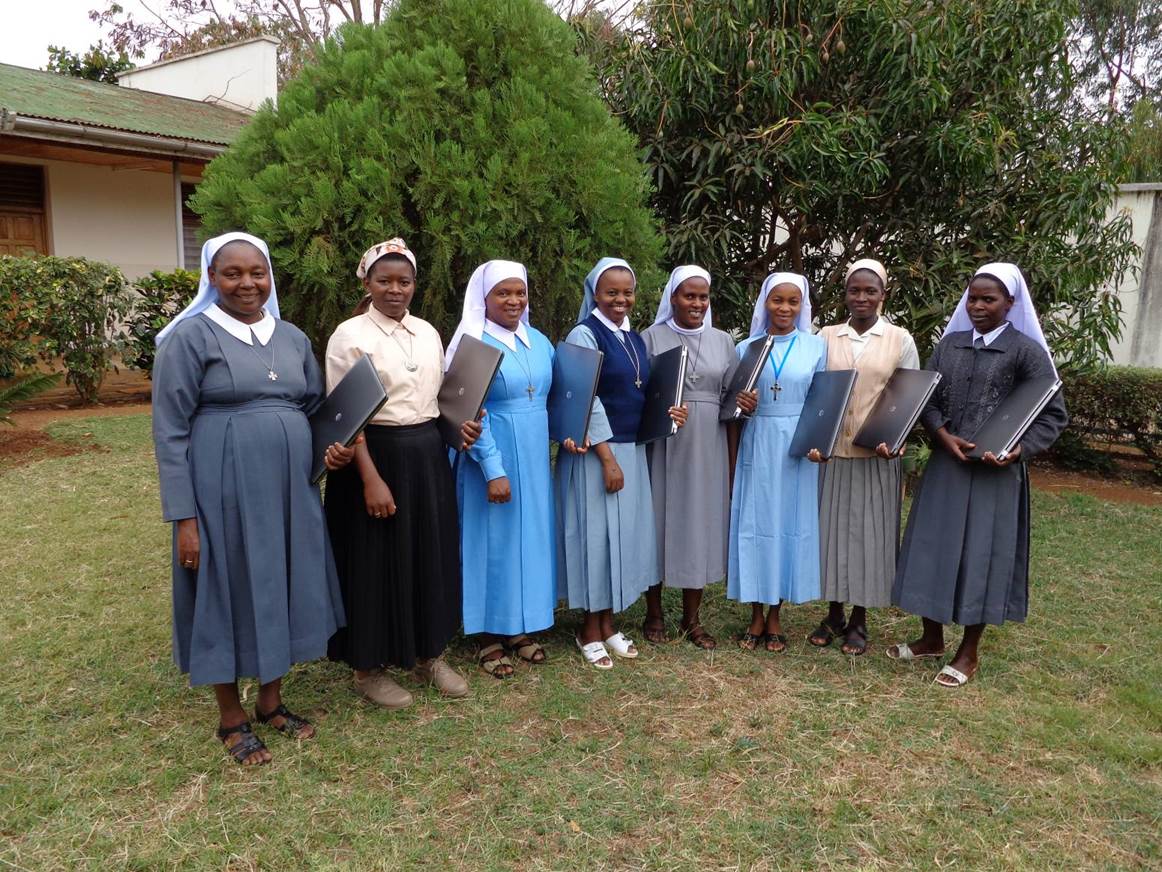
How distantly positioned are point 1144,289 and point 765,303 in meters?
9.18

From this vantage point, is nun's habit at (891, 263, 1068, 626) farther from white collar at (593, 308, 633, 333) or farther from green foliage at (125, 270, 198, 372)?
green foliage at (125, 270, 198, 372)

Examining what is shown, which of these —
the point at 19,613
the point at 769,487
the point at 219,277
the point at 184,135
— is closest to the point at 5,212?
the point at 184,135

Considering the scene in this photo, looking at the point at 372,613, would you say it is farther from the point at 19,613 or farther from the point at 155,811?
the point at 19,613

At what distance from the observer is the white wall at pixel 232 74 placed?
1516cm

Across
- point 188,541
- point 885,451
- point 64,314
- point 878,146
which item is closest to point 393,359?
point 188,541

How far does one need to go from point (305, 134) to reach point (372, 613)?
2.25m

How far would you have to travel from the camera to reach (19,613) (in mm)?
4441

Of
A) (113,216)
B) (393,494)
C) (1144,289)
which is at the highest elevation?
(113,216)

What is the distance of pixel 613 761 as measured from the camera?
3234mm

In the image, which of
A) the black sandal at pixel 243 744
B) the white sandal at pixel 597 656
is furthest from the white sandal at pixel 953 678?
the black sandal at pixel 243 744

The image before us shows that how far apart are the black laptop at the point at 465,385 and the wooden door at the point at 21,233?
948 cm

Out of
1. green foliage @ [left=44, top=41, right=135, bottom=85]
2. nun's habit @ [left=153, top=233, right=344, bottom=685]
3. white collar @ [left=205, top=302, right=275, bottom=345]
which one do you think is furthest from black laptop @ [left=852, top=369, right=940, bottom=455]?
green foliage @ [left=44, top=41, right=135, bottom=85]

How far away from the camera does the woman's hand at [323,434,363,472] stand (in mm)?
3088

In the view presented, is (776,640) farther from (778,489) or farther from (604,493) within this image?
(604,493)
